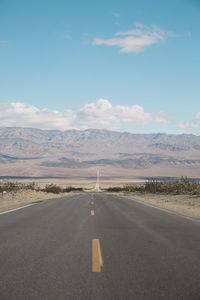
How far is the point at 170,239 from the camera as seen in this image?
27.6 feet

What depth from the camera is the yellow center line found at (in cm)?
573

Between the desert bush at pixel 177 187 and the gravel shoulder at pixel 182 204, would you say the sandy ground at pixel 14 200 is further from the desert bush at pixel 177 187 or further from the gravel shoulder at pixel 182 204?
the desert bush at pixel 177 187

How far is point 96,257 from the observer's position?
642 cm

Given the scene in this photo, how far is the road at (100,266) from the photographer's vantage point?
181 inches

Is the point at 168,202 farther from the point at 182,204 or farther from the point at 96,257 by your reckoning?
the point at 96,257

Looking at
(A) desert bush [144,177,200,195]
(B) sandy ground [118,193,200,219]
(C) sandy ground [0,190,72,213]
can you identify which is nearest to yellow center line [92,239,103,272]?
(B) sandy ground [118,193,200,219]

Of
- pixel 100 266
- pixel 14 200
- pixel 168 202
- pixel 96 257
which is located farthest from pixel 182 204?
pixel 100 266

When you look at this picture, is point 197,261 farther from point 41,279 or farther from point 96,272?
point 41,279

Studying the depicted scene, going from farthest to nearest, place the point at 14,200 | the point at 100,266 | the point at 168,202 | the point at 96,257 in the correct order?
the point at 168,202 < the point at 14,200 < the point at 96,257 < the point at 100,266

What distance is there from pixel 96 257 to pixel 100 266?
2.06 ft

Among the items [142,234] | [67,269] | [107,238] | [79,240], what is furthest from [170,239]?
[67,269]

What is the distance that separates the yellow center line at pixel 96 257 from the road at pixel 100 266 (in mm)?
22

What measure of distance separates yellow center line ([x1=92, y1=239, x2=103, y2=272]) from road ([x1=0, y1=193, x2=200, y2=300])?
0.02 m

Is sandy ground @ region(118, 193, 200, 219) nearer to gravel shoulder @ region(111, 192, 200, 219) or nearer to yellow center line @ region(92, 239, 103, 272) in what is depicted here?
gravel shoulder @ region(111, 192, 200, 219)
